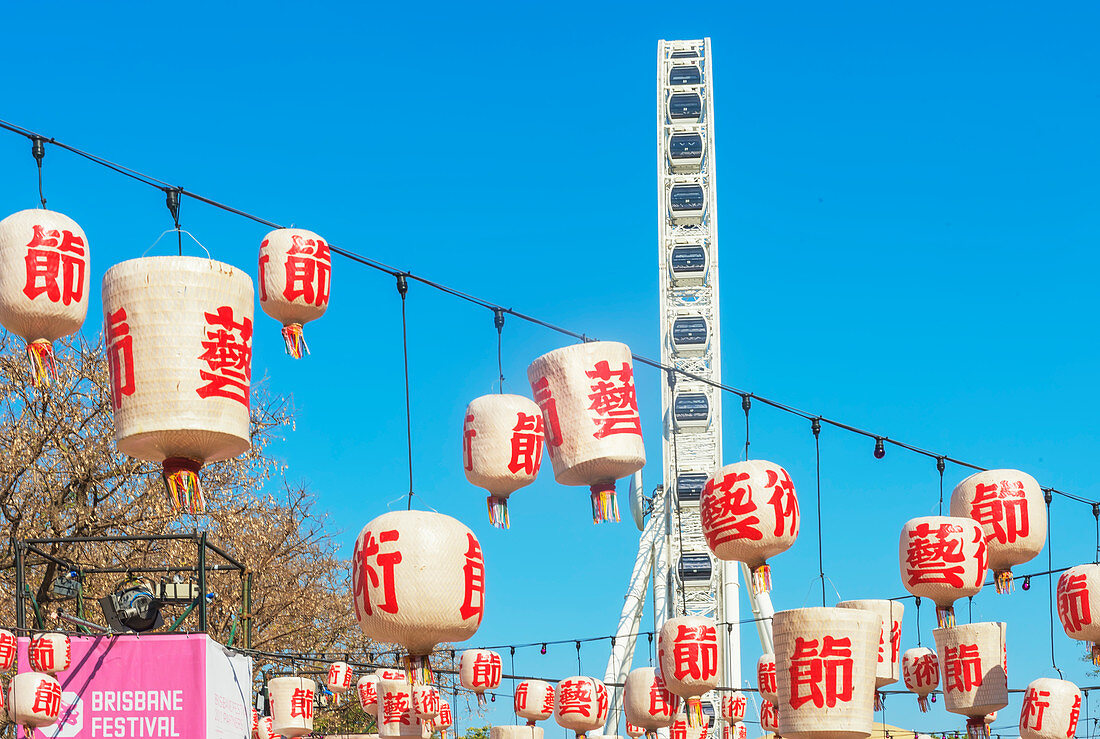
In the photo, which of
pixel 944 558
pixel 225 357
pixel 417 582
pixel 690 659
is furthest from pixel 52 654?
pixel 944 558

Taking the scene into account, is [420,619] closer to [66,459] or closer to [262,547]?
[66,459]

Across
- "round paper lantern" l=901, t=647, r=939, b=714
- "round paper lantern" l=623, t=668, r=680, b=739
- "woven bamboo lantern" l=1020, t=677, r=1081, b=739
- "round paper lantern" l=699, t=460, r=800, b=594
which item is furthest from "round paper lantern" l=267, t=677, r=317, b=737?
"round paper lantern" l=699, t=460, r=800, b=594

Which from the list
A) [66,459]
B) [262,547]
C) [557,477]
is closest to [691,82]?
[262,547]

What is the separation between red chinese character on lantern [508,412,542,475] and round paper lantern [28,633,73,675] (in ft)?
18.0

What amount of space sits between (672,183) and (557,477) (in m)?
33.3

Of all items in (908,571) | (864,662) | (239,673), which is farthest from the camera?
(239,673)

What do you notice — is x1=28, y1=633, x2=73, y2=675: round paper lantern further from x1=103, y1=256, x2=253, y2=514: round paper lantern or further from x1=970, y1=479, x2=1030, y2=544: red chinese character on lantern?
x1=970, y1=479, x2=1030, y2=544: red chinese character on lantern

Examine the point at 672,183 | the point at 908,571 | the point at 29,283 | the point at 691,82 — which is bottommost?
the point at 908,571

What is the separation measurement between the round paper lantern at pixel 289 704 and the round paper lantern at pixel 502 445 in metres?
9.26

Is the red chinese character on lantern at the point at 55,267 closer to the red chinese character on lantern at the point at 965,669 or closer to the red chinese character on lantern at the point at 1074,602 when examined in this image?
the red chinese character on lantern at the point at 965,669

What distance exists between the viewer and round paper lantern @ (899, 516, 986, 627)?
10578 mm

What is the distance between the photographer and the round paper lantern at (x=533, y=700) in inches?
686

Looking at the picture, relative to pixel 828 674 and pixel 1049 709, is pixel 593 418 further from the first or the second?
pixel 1049 709

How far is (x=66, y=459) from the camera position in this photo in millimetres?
16688
